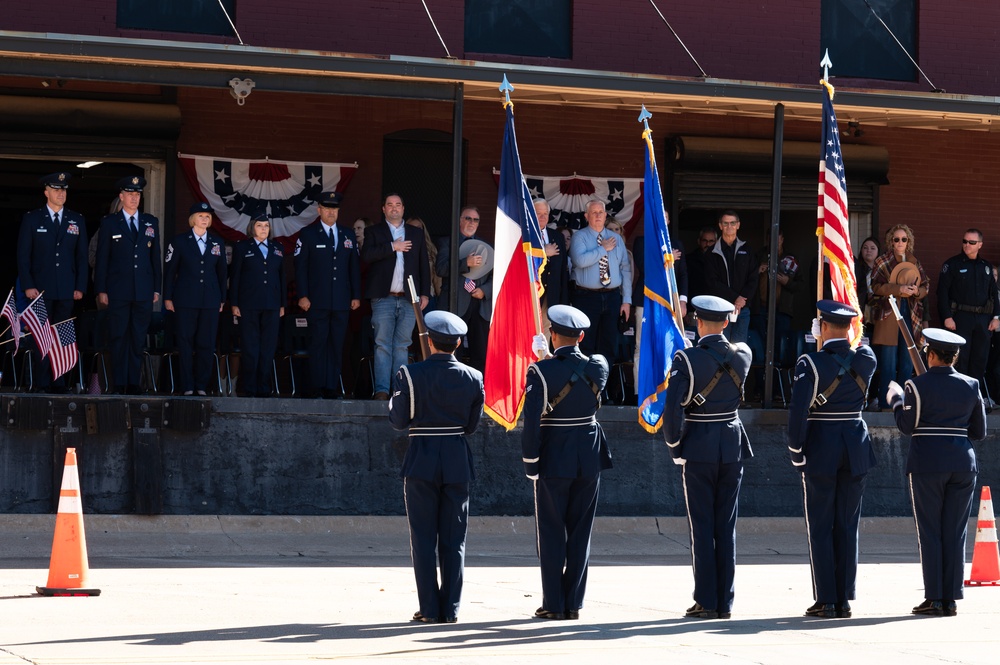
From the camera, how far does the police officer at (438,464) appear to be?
969cm

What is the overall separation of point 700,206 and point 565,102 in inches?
100

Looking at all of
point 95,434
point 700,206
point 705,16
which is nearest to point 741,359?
point 95,434

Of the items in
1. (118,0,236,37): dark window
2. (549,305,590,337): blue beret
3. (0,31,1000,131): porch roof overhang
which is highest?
(118,0,236,37): dark window

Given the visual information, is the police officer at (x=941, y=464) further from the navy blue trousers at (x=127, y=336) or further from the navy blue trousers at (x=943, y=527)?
the navy blue trousers at (x=127, y=336)

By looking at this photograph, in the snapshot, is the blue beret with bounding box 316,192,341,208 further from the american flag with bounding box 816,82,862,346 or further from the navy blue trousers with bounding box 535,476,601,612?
the navy blue trousers with bounding box 535,476,601,612

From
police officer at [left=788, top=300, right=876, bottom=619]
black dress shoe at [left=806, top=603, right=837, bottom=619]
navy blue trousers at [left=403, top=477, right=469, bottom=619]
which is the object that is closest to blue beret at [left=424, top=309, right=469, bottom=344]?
navy blue trousers at [left=403, top=477, right=469, bottom=619]

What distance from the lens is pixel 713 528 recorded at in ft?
33.5

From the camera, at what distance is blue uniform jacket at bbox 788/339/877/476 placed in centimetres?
1040

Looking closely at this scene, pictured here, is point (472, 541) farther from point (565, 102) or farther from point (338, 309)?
point (565, 102)

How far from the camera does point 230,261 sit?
610 inches

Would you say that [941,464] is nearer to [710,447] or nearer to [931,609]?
[931,609]

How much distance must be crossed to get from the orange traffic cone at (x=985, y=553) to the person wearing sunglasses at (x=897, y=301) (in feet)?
14.2

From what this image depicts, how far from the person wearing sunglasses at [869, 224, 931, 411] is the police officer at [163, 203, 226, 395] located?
7196mm

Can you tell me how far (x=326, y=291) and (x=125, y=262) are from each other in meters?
1.96
